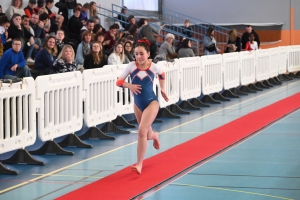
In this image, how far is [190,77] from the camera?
14.6 meters

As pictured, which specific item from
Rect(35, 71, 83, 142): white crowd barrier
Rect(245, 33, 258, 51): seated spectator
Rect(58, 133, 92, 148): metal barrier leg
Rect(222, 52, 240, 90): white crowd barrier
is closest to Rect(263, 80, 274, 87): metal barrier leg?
Rect(245, 33, 258, 51): seated spectator

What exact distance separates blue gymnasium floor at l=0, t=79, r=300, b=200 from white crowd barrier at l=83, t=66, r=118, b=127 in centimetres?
40

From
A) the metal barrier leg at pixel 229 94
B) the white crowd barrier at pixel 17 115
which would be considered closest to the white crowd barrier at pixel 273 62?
the metal barrier leg at pixel 229 94

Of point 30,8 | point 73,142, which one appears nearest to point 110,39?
point 30,8

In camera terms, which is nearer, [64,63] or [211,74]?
[64,63]

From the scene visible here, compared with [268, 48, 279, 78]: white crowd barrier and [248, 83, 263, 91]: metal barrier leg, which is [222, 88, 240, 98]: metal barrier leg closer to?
[248, 83, 263, 91]: metal barrier leg

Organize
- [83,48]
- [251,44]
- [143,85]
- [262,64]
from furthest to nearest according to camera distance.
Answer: [251,44] < [262,64] < [83,48] < [143,85]

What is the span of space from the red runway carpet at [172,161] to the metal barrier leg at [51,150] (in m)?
1.41

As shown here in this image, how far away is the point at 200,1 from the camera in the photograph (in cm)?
2973

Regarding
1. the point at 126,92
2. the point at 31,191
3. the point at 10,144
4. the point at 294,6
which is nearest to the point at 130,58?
the point at 126,92

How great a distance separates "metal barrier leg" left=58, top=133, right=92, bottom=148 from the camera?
9938mm

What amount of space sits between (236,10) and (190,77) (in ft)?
50.3

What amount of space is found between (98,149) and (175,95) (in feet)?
14.0

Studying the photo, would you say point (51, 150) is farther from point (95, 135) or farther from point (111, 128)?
point (111, 128)
